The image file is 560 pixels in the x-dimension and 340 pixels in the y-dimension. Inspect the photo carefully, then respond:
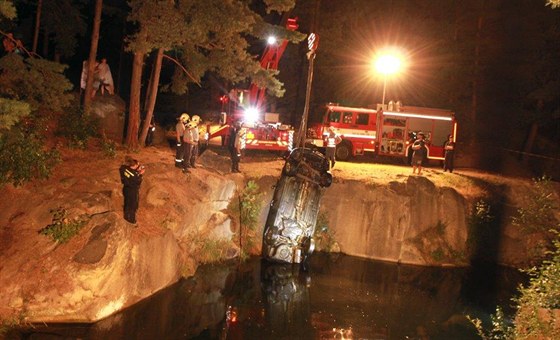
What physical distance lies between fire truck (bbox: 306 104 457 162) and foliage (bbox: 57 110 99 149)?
388 inches

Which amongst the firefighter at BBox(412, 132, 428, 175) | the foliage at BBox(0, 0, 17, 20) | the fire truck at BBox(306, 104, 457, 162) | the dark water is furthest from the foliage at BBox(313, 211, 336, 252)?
the foliage at BBox(0, 0, 17, 20)

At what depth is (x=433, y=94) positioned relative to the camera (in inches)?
1200

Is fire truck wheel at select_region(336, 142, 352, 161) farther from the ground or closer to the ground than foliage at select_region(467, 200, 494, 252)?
farther from the ground

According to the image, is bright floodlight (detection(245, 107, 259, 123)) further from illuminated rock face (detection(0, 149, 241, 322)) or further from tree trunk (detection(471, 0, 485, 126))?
tree trunk (detection(471, 0, 485, 126))

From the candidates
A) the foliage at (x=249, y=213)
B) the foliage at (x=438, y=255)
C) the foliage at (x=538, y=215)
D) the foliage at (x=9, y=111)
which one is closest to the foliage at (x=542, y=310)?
the foliage at (x=438, y=255)

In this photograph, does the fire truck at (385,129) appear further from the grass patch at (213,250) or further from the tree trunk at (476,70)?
the grass patch at (213,250)

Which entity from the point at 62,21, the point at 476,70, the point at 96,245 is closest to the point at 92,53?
the point at 62,21

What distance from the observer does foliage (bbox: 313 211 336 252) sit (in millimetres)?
16812

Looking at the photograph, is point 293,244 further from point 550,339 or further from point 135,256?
point 550,339

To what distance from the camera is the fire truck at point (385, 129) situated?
72.3 ft

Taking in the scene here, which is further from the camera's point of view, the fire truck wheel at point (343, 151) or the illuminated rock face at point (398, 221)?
the fire truck wheel at point (343, 151)

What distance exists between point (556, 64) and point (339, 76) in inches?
465

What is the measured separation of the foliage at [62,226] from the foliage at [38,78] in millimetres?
2701

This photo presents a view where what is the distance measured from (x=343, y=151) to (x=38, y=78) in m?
13.8
